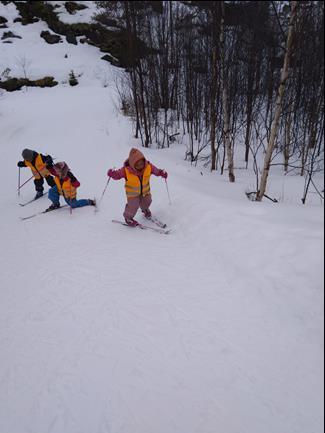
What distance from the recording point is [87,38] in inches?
211

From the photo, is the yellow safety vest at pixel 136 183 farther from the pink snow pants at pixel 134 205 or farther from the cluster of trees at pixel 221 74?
the cluster of trees at pixel 221 74

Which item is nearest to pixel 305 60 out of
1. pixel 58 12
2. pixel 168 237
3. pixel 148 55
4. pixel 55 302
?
pixel 148 55

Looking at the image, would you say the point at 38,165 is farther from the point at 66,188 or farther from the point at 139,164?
the point at 139,164

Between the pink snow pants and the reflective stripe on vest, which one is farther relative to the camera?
the reflective stripe on vest

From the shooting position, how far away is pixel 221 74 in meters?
6.58

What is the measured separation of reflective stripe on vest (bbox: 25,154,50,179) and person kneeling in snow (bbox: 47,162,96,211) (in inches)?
26.1

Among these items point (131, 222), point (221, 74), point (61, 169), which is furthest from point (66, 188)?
point (221, 74)

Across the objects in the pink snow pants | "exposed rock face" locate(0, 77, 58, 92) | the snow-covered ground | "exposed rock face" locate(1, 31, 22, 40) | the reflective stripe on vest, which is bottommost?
the snow-covered ground

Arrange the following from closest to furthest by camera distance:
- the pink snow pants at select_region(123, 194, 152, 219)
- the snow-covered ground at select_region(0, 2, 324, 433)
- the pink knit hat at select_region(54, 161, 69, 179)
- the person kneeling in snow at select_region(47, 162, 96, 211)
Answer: the snow-covered ground at select_region(0, 2, 324, 433) → the pink snow pants at select_region(123, 194, 152, 219) → the pink knit hat at select_region(54, 161, 69, 179) → the person kneeling in snow at select_region(47, 162, 96, 211)

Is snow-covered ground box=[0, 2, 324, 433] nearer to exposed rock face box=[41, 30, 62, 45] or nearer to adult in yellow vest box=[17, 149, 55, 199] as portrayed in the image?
exposed rock face box=[41, 30, 62, 45]

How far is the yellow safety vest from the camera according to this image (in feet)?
14.1

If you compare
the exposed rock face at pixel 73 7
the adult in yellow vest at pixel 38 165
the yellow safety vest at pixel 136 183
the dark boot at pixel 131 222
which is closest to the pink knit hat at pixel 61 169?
the adult in yellow vest at pixel 38 165

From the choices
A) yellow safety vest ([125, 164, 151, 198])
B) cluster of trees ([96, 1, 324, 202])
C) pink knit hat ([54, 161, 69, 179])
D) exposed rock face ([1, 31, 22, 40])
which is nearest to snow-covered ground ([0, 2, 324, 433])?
exposed rock face ([1, 31, 22, 40])

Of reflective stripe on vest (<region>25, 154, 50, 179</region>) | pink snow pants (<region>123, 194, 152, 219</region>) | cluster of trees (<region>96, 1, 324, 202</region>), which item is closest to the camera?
pink snow pants (<region>123, 194, 152, 219</region>)
